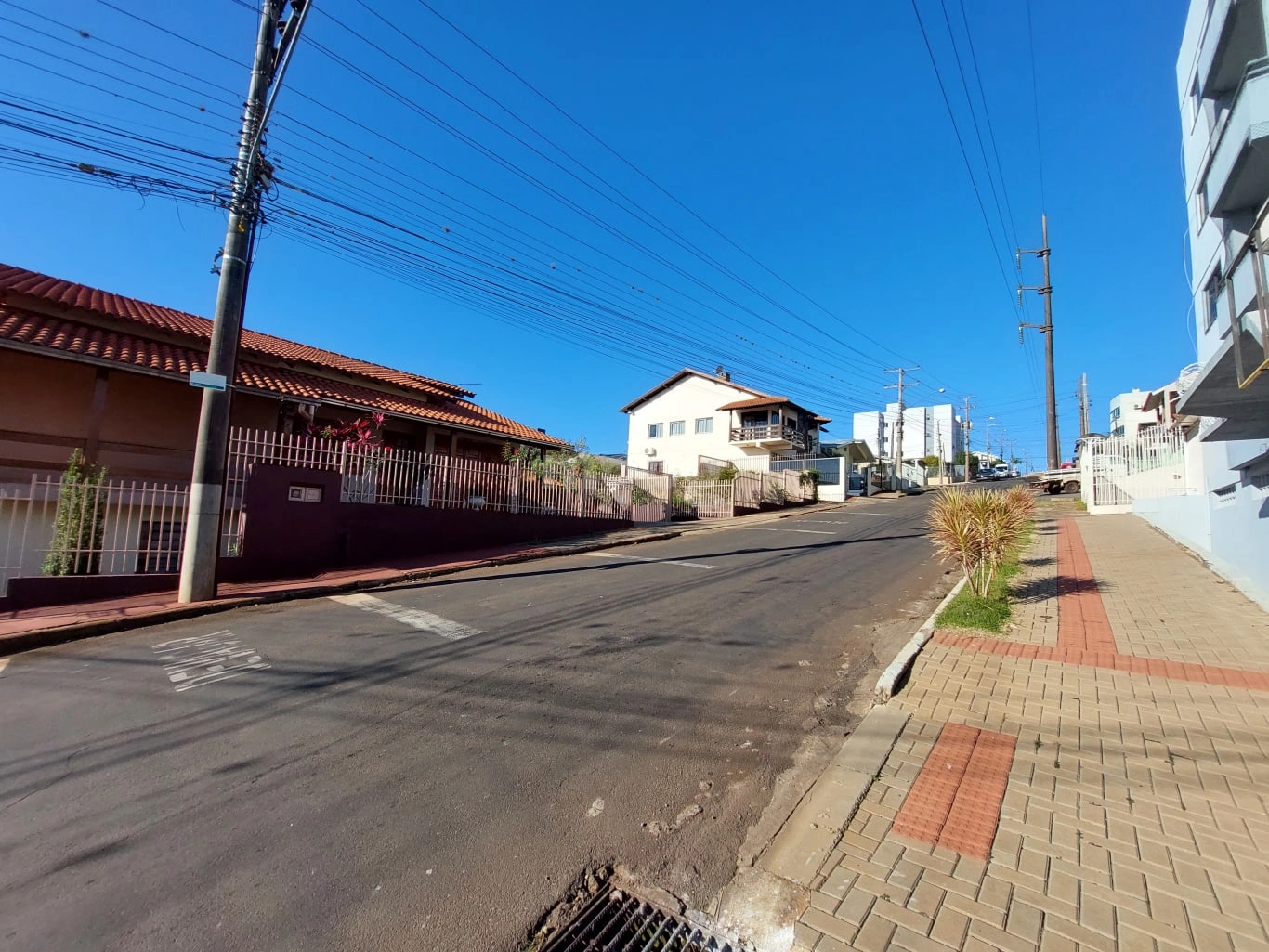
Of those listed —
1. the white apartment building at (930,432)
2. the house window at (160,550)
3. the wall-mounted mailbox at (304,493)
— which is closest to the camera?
the house window at (160,550)

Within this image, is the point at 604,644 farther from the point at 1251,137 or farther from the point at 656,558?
the point at 1251,137

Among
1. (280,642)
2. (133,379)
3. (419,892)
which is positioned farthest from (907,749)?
(133,379)

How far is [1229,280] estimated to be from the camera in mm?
6754

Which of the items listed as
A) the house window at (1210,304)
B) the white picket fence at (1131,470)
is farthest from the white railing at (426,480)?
the white picket fence at (1131,470)

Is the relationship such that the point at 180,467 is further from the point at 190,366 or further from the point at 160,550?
the point at 160,550

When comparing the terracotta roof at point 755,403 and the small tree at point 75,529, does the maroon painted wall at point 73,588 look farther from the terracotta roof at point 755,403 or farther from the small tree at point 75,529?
the terracotta roof at point 755,403

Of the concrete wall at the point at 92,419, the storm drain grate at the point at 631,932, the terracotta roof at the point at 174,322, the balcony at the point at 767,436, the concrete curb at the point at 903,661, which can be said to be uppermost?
the balcony at the point at 767,436

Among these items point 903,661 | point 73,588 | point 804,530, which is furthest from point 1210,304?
point 73,588

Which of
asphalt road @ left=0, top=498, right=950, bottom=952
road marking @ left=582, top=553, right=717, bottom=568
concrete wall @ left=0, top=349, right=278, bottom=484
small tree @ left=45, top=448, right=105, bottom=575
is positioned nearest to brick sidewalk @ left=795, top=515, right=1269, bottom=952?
asphalt road @ left=0, top=498, right=950, bottom=952

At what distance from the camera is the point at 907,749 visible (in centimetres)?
371

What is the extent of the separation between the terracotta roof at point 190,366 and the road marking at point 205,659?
7.12 m

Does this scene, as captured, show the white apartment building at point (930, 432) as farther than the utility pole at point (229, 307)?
Yes

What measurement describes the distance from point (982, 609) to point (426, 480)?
35.5 ft

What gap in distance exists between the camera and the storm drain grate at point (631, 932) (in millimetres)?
2232
